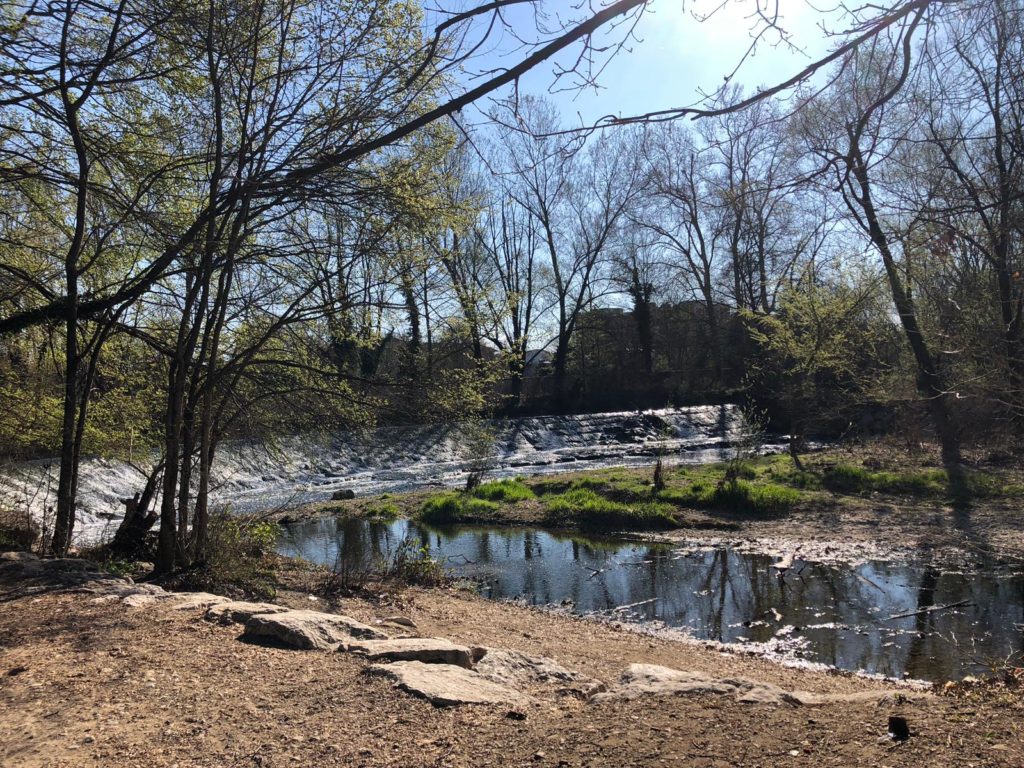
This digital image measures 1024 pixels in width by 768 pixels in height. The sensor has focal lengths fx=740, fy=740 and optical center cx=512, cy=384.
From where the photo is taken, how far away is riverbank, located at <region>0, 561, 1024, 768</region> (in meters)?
3.17

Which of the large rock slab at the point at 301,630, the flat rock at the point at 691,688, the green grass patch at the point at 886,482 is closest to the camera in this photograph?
the flat rock at the point at 691,688

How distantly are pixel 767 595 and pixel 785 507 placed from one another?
578 centimetres

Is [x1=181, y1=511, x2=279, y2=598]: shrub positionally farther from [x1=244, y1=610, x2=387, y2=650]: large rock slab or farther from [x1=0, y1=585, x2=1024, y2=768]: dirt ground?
[x1=0, y1=585, x2=1024, y2=768]: dirt ground

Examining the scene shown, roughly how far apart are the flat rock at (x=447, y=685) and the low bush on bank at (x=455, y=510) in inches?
470

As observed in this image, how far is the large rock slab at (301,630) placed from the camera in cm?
527

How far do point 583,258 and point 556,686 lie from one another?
36.9m

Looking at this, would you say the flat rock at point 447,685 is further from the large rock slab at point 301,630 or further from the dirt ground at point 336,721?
the large rock slab at point 301,630

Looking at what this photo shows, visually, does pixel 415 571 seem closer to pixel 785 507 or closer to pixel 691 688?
pixel 691 688

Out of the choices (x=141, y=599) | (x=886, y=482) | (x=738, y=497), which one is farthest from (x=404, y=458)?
(x=141, y=599)

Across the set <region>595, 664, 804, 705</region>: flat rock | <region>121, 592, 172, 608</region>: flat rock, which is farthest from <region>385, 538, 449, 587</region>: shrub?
<region>595, 664, 804, 705</region>: flat rock

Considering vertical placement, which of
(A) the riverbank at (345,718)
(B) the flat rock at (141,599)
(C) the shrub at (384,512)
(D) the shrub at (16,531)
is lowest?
(C) the shrub at (384,512)

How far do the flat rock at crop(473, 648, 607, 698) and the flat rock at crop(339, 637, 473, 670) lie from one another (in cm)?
14

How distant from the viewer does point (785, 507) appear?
596 inches

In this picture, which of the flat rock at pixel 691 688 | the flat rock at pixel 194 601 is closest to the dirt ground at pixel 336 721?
the flat rock at pixel 691 688
